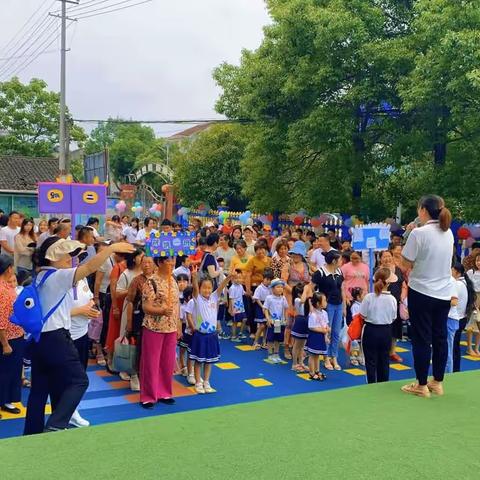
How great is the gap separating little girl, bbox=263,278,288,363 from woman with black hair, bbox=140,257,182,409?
2.13 meters

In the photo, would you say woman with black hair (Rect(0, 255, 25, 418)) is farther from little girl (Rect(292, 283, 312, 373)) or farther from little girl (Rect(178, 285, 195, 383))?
little girl (Rect(292, 283, 312, 373))

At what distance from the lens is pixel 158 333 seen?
551cm

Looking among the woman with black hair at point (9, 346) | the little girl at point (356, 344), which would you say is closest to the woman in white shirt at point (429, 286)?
the little girl at point (356, 344)

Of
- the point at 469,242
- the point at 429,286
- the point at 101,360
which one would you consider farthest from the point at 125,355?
the point at 469,242

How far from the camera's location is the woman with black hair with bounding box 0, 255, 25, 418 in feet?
16.3

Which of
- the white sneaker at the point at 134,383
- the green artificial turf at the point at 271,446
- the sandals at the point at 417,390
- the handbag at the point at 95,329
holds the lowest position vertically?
the white sneaker at the point at 134,383

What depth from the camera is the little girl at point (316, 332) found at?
6.71 meters

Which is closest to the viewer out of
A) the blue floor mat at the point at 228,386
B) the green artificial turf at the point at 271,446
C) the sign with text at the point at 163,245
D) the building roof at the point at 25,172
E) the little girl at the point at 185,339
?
the green artificial turf at the point at 271,446

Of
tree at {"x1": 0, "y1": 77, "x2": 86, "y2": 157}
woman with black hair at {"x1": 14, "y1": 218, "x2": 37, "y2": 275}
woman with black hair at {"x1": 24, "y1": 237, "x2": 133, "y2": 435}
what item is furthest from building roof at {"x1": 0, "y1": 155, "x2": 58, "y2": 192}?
woman with black hair at {"x1": 24, "y1": 237, "x2": 133, "y2": 435}

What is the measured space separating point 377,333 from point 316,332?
126 cm

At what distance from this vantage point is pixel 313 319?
6754 mm

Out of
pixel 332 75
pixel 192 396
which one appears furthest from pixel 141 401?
pixel 332 75

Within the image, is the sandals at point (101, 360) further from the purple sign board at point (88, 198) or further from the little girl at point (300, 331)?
the purple sign board at point (88, 198)

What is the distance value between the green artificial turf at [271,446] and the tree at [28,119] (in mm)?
28101
